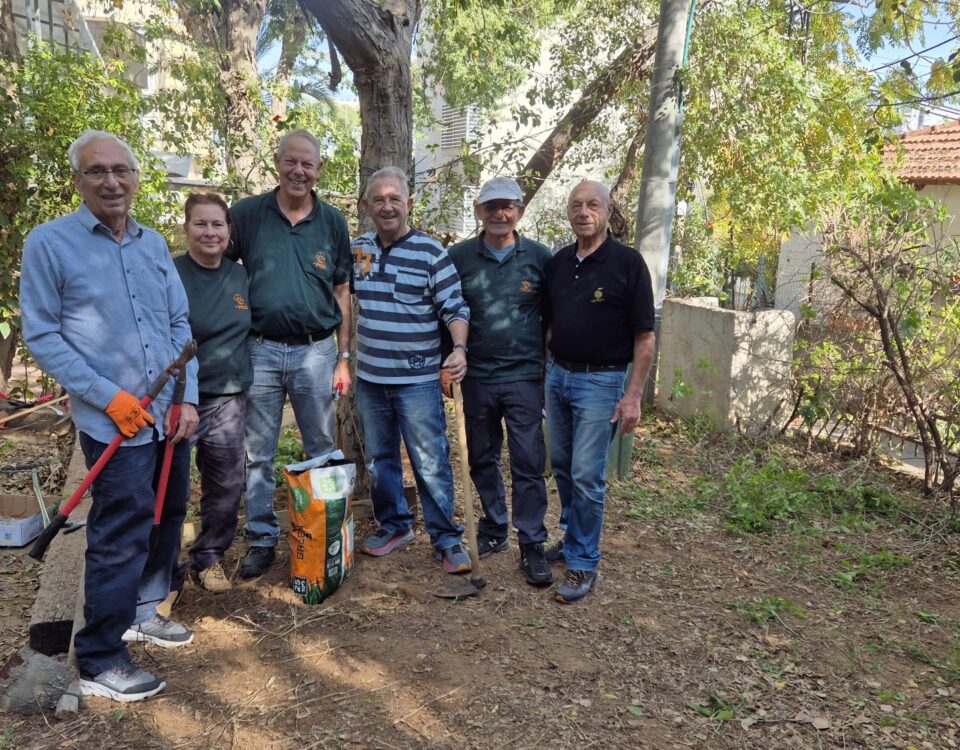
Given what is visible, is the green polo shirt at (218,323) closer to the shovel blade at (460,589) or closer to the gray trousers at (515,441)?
the gray trousers at (515,441)

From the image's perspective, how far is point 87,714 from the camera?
117 inches

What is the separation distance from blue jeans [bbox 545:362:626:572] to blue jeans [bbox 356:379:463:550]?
576 millimetres

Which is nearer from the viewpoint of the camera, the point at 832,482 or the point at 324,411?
the point at 324,411

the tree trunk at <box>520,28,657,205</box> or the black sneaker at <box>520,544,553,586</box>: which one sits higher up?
the tree trunk at <box>520,28,657,205</box>

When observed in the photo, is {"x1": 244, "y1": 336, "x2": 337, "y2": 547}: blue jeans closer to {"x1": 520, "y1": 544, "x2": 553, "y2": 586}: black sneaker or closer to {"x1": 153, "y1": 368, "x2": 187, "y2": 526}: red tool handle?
{"x1": 153, "y1": 368, "x2": 187, "y2": 526}: red tool handle

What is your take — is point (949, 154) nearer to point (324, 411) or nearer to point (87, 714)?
point (324, 411)

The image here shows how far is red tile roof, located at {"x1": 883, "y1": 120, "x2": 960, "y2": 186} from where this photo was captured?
13223mm

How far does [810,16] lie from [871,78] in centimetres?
117

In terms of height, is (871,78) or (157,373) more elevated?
Answer: (871,78)

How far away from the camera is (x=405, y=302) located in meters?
3.92

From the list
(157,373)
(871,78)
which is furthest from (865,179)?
(157,373)

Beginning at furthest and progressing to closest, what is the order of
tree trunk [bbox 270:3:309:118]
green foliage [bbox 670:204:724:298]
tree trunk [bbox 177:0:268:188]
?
tree trunk [bbox 270:3:309:118] < green foliage [bbox 670:204:724:298] < tree trunk [bbox 177:0:268:188]

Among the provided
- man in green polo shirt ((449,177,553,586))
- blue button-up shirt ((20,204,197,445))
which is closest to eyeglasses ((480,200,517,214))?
man in green polo shirt ((449,177,553,586))

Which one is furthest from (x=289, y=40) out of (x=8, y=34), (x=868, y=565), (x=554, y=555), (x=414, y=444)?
(x=868, y=565)
